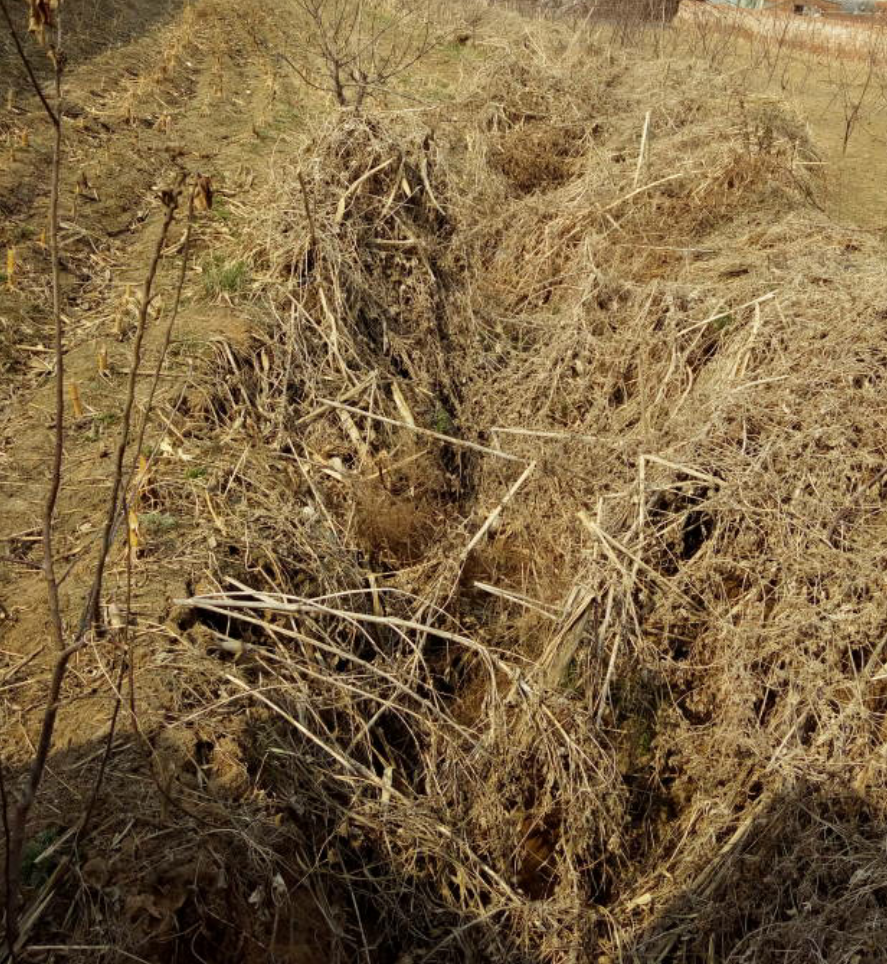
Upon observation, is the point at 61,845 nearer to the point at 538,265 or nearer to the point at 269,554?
the point at 269,554

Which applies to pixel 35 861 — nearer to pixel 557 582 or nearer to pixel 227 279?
pixel 557 582

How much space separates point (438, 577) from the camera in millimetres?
3912

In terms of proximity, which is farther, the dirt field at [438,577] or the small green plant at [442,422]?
the small green plant at [442,422]

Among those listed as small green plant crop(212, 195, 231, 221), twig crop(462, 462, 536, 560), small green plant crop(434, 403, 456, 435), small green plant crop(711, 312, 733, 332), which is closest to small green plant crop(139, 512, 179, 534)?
twig crop(462, 462, 536, 560)

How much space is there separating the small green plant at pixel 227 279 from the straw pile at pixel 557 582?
0.09m

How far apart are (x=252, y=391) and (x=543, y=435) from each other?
154 centimetres

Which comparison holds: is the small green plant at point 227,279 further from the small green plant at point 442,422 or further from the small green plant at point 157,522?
the small green plant at point 157,522

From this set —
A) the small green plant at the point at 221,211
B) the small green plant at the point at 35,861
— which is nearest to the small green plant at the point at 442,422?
the small green plant at the point at 221,211

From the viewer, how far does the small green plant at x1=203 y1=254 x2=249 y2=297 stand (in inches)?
190

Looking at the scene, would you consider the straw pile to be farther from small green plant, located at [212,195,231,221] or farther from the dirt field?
small green plant, located at [212,195,231,221]

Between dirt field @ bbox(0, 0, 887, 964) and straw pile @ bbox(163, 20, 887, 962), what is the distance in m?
0.02

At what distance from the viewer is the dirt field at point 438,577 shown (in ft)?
8.96

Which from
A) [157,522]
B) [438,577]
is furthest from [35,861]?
[438,577]

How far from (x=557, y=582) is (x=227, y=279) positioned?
2.62m
